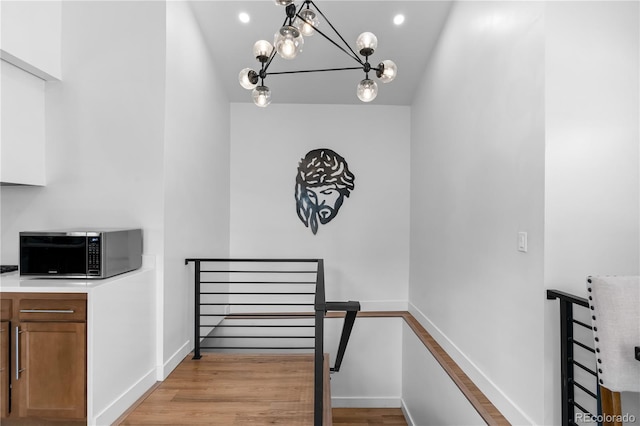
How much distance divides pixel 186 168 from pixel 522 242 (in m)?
2.42

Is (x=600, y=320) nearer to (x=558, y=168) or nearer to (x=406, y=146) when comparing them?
(x=558, y=168)

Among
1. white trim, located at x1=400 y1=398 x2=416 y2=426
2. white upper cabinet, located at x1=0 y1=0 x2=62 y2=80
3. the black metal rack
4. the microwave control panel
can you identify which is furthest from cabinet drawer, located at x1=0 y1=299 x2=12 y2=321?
white trim, located at x1=400 y1=398 x2=416 y2=426

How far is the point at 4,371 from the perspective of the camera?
216 centimetres

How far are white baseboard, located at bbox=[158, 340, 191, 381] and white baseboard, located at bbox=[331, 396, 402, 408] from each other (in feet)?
6.32

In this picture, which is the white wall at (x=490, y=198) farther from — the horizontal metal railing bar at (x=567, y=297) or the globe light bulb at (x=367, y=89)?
the globe light bulb at (x=367, y=89)

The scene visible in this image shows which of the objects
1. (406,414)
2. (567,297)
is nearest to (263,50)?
(567,297)

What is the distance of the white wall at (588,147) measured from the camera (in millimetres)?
1936

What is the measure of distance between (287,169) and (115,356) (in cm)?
279

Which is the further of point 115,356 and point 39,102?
point 39,102

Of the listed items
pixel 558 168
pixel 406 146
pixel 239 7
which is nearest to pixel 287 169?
pixel 406 146

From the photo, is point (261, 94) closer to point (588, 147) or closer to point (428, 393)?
point (588, 147)

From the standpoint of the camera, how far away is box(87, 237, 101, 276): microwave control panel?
2391 millimetres

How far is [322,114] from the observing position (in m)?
4.73

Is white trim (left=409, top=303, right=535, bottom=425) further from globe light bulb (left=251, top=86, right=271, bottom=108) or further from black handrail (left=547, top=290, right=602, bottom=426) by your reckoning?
globe light bulb (left=251, top=86, right=271, bottom=108)
